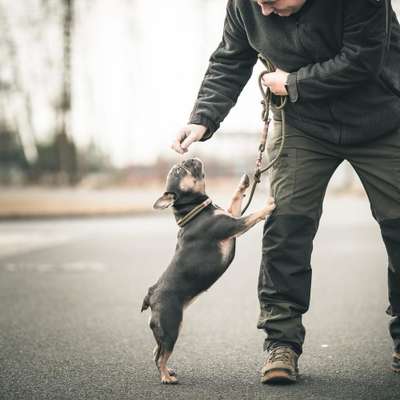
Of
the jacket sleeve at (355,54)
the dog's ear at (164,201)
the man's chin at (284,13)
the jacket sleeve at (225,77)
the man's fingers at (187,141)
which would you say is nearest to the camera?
the jacket sleeve at (355,54)

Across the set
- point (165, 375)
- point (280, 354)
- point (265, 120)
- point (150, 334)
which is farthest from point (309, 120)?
point (150, 334)

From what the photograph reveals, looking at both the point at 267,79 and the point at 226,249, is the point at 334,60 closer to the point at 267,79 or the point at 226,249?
the point at 267,79

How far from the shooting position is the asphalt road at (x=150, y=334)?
3.48 metres

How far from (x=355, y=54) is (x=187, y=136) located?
2.94 ft

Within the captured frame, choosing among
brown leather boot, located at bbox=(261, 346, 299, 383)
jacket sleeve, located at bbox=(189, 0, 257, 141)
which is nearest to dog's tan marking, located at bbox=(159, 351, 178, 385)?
brown leather boot, located at bbox=(261, 346, 299, 383)

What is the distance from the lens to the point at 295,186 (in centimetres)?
369

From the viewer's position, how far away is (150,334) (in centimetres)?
480

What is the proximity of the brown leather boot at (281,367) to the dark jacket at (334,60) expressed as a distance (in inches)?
40.7

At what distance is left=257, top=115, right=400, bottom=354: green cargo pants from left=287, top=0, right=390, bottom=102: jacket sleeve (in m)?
0.34

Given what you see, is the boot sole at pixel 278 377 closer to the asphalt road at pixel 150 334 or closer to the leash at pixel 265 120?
the asphalt road at pixel 150 334

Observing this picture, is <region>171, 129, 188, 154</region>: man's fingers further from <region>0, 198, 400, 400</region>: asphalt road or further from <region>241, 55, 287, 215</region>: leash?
<region>0, 198, 400, 400</region>: asphalt road

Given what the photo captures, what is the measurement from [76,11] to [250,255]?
42.8 ft

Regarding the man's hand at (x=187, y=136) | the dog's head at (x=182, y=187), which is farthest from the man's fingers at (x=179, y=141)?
the dog's head at (x=182, y=187)

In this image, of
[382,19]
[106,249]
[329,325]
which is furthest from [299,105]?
[106,249]
